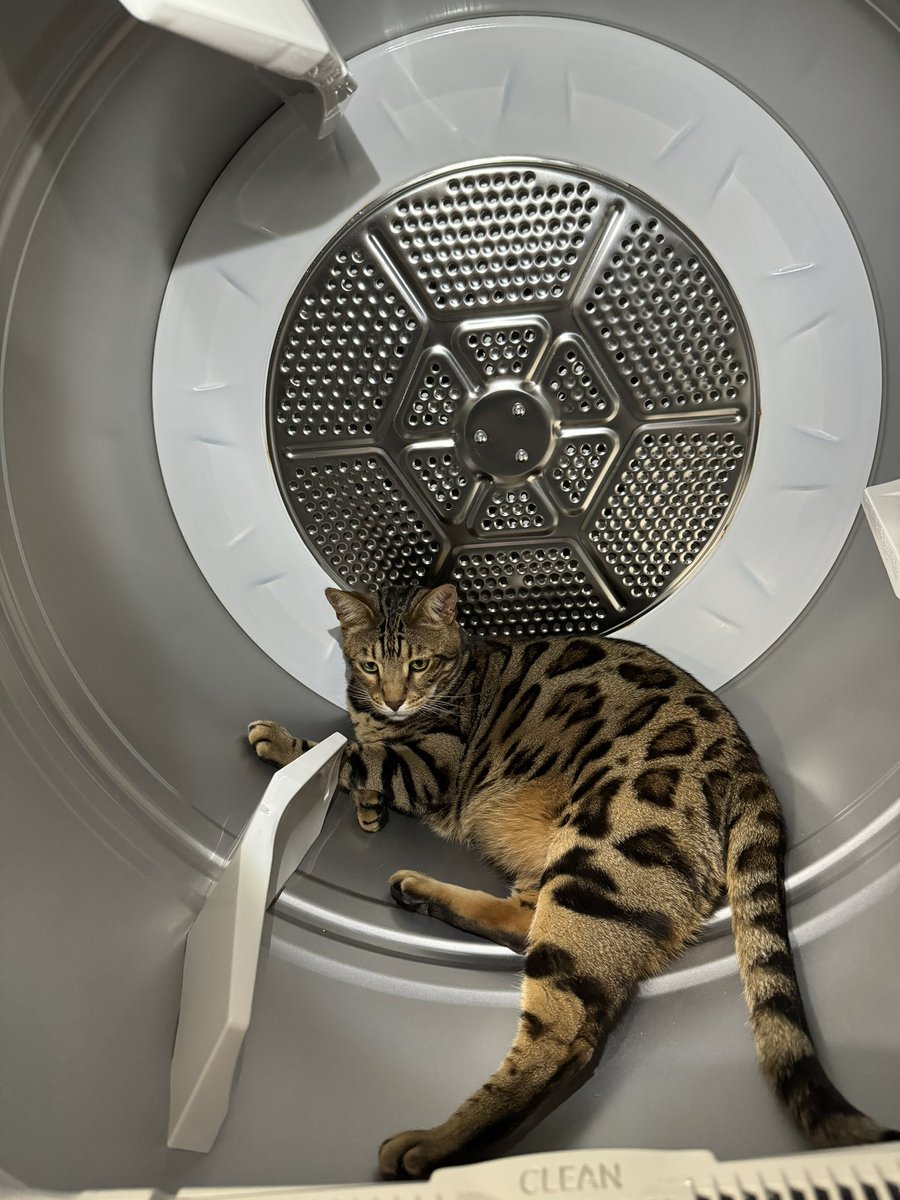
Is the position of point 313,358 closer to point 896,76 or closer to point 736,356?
point 736,356

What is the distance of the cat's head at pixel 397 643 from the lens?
1.28 metres

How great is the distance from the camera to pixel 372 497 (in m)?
1.27

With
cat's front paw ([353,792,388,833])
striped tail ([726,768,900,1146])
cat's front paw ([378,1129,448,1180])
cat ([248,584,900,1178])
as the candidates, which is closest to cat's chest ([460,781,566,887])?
cat ([248,584,900,1178])

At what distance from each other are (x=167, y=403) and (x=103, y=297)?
16cm

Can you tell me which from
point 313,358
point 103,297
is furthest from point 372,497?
point 103,297

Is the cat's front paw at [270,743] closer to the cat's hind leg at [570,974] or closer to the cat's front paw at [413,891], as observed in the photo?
the cat's front paw at [413,891]

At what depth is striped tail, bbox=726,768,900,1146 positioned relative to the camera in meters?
0.74

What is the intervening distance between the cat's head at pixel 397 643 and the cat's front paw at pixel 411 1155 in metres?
0.63

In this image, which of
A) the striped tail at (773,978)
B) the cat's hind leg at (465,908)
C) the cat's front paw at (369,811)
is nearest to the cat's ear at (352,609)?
the cat's front paw at (369,811)

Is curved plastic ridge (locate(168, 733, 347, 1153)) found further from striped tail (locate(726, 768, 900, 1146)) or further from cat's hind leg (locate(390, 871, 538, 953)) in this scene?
striped tail (locate(726, 768, 900, 1146))

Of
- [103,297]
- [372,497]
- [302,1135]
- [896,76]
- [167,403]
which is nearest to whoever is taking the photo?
[302,1135]

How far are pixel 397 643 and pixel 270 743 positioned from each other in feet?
0.86

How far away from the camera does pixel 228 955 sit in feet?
2.65

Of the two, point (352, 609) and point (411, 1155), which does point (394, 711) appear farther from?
point (411, 1155)
